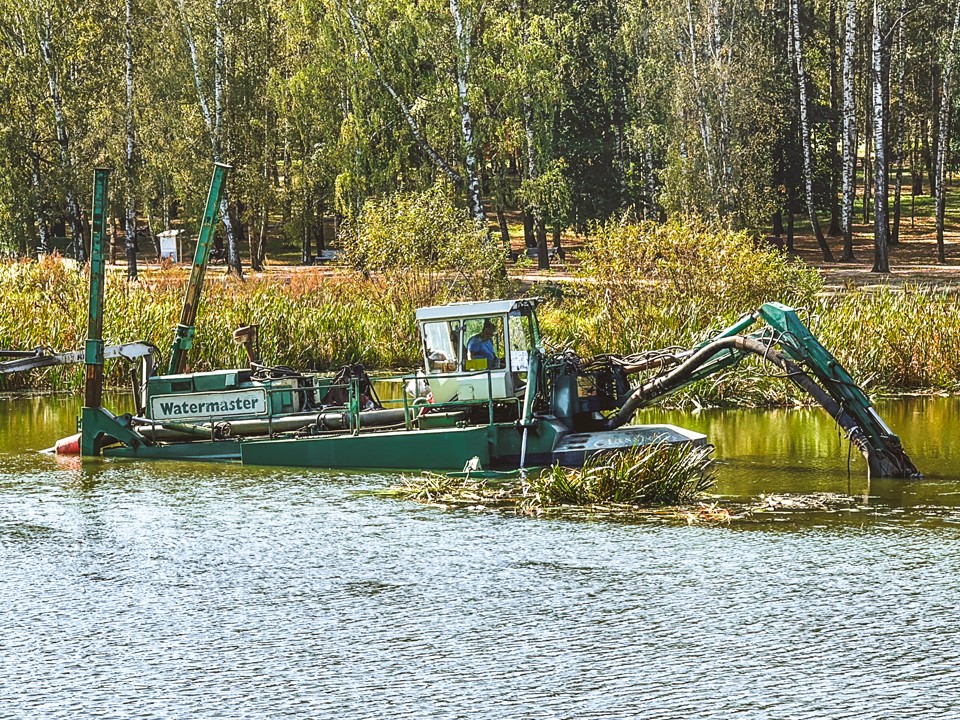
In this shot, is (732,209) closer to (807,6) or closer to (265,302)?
(807,6)

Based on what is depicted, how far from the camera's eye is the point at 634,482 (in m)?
17.2

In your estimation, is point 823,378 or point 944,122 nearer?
point 823,378

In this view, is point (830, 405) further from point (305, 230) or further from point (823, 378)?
point (305, 230)

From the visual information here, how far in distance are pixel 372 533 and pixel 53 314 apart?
1581 cm

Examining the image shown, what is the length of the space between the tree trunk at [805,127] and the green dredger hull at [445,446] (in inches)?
1408

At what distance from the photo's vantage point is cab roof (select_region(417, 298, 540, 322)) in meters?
19.3

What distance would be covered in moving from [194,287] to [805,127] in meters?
36.0

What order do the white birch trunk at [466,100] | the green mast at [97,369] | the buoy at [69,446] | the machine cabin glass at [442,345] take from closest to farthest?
1. the machine cabin glass at [442,345]
2. the green mast at [97,369]
3. the buoy at [69,446]
4. the white birch trunk at [466,100]

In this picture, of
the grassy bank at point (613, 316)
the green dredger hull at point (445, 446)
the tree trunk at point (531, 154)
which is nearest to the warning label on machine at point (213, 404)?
the green dredger hull at point (445, 446)

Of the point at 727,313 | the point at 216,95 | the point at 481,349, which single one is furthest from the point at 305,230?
the point at 481,349

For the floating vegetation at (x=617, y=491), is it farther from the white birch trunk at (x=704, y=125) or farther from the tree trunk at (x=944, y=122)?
the tree trunk at (x=944, y=122)

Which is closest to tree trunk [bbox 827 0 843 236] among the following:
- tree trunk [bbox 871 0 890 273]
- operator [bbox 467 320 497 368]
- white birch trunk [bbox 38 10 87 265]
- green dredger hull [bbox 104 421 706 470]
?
tree trunk [bbox 871 0 890 273]

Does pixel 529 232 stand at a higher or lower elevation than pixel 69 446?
higher

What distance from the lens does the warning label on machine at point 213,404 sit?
20625mm
